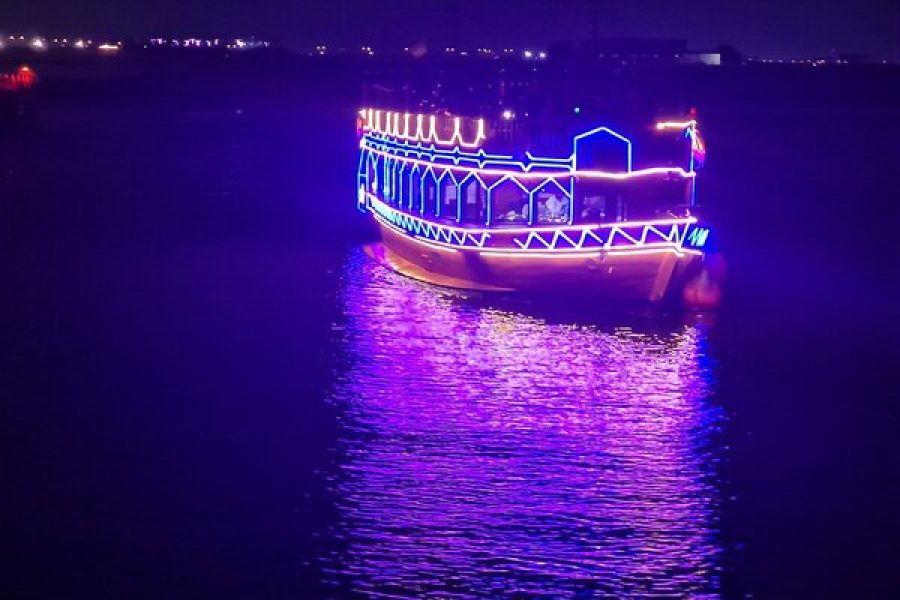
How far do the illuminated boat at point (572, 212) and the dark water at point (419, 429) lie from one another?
2.06 feet

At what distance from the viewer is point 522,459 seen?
15.7 metres

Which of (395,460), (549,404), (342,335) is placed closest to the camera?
(395,460)

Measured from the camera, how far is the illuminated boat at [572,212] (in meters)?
23.3

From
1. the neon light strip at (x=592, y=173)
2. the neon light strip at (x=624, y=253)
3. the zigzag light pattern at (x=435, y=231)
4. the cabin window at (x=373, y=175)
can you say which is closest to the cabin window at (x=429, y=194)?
the zigzag light pattern at (x=435, y=231)

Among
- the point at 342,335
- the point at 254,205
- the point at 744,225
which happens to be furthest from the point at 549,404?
the point at 254,205

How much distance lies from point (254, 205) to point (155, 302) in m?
17.4

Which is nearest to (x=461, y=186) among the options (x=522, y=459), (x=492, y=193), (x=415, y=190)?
(x=492, y=193)

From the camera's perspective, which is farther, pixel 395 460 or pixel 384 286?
pixel 384 286

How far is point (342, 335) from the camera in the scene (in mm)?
22312

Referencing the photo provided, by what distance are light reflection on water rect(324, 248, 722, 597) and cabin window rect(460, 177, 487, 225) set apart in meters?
2.73

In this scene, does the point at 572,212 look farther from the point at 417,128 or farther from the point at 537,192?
the point at 417,128

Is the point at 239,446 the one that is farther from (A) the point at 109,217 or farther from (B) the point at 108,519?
(A) the point at 109,217

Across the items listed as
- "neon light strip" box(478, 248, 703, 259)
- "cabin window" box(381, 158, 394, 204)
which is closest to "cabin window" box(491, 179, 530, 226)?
"neon light strip" box(478, 248, 703, 259)

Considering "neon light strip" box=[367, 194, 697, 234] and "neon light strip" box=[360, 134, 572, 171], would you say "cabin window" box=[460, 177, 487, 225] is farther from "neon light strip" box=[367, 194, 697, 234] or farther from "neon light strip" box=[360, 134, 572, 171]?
"neon light strip" box=[367, 194, 697, 234]
